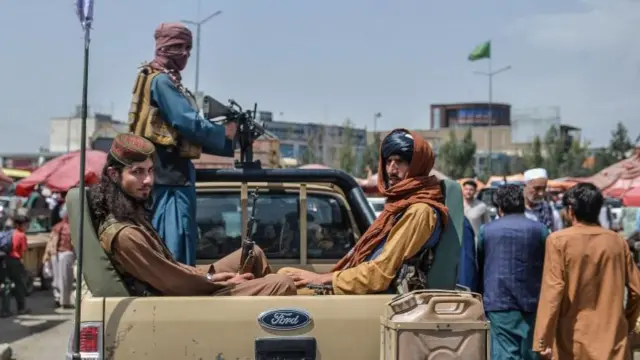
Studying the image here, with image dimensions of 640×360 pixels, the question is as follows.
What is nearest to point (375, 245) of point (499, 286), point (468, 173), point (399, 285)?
point (399, 285)

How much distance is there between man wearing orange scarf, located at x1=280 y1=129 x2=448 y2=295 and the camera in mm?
3943

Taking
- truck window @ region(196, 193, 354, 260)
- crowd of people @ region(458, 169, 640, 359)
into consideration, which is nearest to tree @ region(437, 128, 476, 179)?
truck window @ region(196, 193, 354, 260)

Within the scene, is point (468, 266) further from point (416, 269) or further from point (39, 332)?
point (39, 332)

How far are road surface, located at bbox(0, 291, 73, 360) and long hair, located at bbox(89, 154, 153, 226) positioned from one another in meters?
5.62

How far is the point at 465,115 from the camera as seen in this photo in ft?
379

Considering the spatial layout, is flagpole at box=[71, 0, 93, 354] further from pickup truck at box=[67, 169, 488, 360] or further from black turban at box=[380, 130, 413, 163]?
black turban at box=[380, 130, 413, 163]

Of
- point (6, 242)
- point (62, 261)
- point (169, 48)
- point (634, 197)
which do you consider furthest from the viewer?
point (634, 197)

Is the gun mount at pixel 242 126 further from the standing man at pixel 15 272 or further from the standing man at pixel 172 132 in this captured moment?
the standing man at pixel 15 272

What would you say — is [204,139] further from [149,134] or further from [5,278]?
[5,278]

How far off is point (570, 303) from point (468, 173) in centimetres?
4815

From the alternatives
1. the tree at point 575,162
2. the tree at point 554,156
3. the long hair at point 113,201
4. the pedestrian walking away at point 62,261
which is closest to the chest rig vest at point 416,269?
the long hair at point 113,201

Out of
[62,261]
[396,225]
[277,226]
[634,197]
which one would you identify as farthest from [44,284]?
[396,225]

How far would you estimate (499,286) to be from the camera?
5953 mm

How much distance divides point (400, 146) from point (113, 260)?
1464 millimetres
